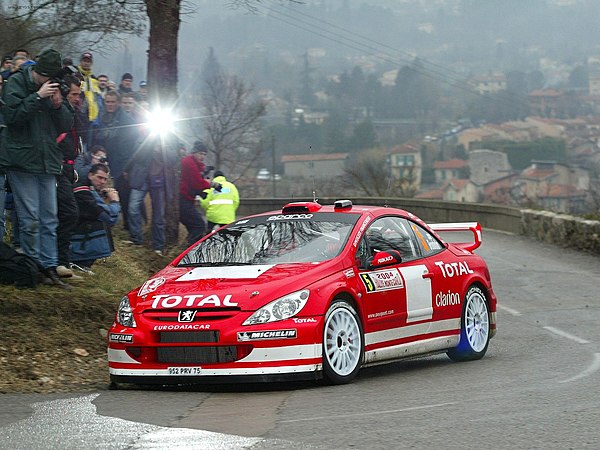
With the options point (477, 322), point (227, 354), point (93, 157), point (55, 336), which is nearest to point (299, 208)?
point (477, 322)

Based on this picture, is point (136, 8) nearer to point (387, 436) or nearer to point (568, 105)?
point (387, 436)

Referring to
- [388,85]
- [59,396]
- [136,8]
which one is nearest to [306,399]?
[59,396]

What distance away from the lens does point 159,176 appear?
17.3 m

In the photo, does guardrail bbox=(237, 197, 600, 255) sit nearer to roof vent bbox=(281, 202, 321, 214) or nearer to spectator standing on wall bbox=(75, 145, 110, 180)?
spectator standing on wall bbox=(75, 145, 110, 180)

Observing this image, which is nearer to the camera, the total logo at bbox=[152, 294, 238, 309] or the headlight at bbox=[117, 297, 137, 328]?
the total logo at bbox=[152, 294, 238, 309]

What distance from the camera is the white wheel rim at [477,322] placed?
11.0 meters

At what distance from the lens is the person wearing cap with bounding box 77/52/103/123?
17500mm

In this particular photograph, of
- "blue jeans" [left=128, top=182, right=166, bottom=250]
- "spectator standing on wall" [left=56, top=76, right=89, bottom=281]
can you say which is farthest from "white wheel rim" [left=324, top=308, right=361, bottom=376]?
"blue jeans" [left=128, top=182, right=166, bottom=250]

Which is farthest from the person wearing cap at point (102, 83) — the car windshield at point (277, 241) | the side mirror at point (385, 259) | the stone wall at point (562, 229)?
the stone wall at point (562, 229)

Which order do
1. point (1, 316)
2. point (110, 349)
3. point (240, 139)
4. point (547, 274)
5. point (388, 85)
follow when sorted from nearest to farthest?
1. point (110, 349)
2. point (1, 316)
3. point (547, 274)
4. point (240, 139)
5. point (388, 85)

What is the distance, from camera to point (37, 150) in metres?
11.2

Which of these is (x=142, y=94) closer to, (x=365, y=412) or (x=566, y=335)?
(x=566, y=335)

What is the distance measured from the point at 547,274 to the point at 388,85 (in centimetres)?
16392

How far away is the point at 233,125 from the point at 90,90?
156 ft
